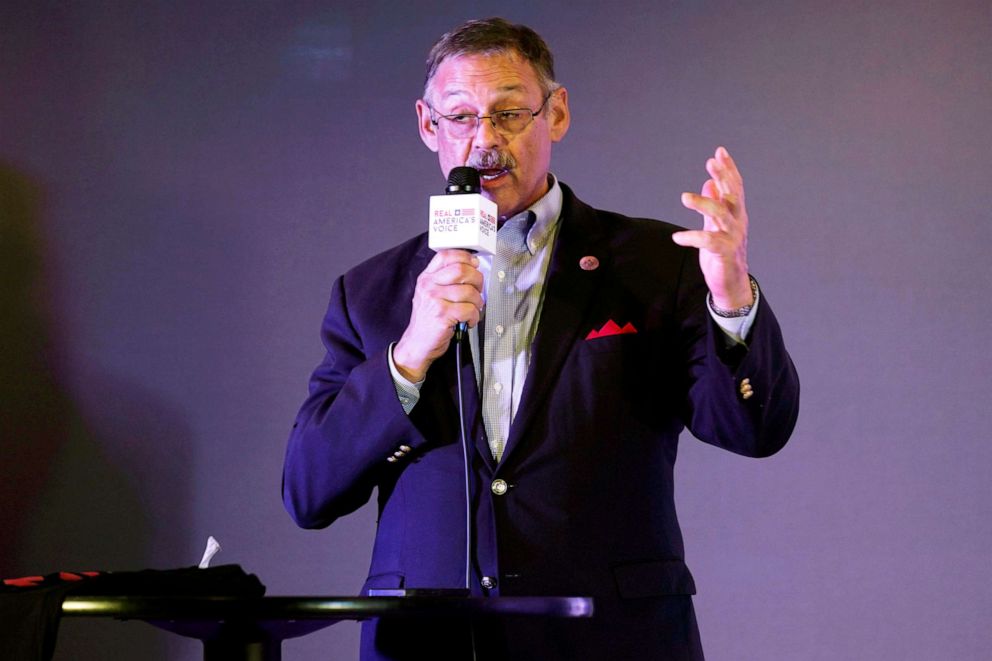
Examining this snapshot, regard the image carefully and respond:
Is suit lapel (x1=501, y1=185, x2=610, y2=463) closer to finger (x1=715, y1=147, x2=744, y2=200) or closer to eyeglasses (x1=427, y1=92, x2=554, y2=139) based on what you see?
eyeglasses (x1=427, y1=92, x2=554, y2=139)

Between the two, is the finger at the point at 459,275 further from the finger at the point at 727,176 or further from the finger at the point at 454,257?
the finger at the point at 727,176

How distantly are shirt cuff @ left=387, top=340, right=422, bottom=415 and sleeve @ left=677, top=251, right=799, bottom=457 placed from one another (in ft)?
1.54

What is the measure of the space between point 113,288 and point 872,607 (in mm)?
2329

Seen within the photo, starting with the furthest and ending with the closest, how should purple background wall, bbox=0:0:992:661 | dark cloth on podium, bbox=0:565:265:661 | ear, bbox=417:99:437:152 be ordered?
purple background wall, bbox=0:0:992:661
ear, bbox=417:99:437:152
dark cloth on podium, bbox=0:565:265:661

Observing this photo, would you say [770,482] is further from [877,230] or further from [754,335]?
[754,335]

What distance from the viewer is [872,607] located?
299cm

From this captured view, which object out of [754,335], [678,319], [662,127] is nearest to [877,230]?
[662,127]

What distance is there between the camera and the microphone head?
1.79 meters

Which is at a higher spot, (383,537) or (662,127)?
(662,127)

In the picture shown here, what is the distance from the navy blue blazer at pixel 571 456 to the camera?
1.79 meters

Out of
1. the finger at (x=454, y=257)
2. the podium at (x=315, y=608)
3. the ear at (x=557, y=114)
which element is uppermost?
the ear at (x=557, y=114)

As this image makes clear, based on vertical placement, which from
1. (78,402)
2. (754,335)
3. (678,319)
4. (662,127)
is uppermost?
(662,127)

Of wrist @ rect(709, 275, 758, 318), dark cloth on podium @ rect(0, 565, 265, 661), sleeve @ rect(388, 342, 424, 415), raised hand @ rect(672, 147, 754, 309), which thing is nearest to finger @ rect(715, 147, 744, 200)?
raised hand @ rect(672, 147, 754, 309)

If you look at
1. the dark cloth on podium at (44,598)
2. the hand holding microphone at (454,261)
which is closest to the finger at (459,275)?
the hand holding microphone at (454,261)
